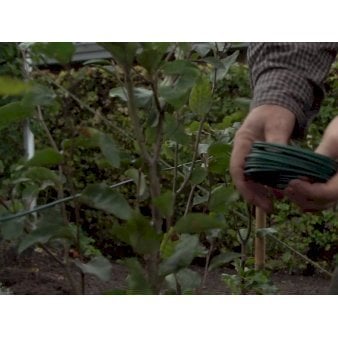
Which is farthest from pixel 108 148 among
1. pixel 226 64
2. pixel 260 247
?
pixel 260 247

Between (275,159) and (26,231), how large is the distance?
488mm

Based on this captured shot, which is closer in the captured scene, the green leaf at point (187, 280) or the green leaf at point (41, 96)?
the green leaf at point (41, 96)

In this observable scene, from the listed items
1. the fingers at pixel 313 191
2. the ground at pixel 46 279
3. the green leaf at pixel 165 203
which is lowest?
the ground at pixel 46 279

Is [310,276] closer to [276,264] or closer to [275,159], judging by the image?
[276,264]

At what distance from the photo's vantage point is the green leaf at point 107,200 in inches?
41.8

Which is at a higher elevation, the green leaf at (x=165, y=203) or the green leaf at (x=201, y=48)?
the green leaf at (x=201, y=48)

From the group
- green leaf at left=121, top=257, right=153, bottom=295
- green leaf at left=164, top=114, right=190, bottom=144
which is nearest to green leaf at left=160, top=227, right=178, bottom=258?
green leaf at left=121, top=257, right=153, bottom=295

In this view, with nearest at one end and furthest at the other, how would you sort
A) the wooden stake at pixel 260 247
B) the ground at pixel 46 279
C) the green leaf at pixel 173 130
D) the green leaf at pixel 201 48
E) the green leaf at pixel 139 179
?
the green leaf at pixel 139 179
the green leaf at pixel 173 130
the green leaf at pixel 201 48
the wooden stake at pixel 260 247
the ground at pixel 46 279

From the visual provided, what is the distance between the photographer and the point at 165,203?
3.59 ft

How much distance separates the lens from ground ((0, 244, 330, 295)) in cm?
304

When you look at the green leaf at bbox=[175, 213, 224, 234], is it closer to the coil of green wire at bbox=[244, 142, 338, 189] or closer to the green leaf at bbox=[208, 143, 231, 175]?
the coil of green wire at bbox=[244, 142, 338, 189]

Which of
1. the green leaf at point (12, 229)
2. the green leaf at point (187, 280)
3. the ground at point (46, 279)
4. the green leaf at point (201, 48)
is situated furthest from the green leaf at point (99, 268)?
the ground at point (46, 279)

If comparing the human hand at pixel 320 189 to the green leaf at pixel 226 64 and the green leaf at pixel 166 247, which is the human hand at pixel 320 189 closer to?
the green leaf at pixel 166 247

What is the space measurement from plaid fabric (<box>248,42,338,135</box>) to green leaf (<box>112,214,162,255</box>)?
352 mm
